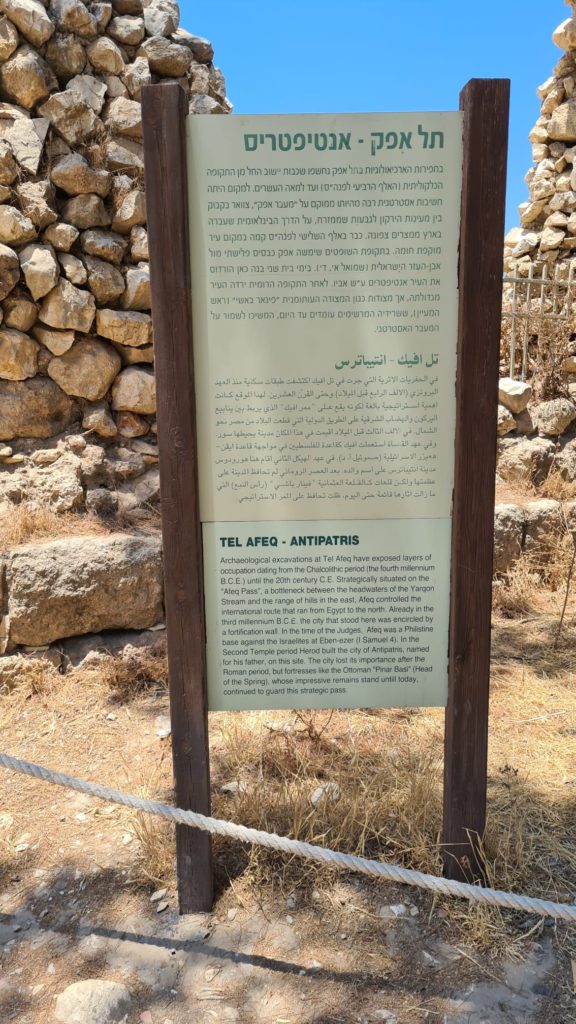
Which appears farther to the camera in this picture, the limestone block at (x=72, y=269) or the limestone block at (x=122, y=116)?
the limestone block at (x=122, y=116)

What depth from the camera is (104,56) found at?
489cm

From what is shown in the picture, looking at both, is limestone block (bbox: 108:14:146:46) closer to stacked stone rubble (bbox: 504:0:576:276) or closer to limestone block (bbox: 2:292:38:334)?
limestone block (bbox: 2:292:38:334)

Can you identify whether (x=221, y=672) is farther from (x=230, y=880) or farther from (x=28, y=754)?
(x=28, y=754)

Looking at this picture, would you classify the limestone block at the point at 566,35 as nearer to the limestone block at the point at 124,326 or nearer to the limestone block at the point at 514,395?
the limestone block at the point at 514,395

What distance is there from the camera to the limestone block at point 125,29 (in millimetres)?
4973

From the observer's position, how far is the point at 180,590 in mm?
2246

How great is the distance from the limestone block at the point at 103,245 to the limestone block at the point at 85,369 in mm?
572

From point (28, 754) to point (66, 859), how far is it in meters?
0.87

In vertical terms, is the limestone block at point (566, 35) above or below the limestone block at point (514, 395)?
above

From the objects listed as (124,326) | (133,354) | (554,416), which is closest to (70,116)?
(124,326)

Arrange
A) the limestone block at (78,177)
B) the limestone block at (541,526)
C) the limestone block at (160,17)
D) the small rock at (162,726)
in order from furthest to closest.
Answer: the limestone block at (541,526), the limestone block at (160,17), the limestone block at (78,177), the small rock at (162,726)

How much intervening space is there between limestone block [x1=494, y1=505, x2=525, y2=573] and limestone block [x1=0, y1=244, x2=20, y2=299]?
3.83 m

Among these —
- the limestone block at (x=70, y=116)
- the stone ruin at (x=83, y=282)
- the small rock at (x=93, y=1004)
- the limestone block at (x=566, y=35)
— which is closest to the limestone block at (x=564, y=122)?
the limestone block at (x=566, y=35)

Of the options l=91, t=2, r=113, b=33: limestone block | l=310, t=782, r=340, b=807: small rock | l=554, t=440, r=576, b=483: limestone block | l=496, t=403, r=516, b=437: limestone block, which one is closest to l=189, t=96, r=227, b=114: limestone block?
l=91, t=2, r=113, b=33: limestone block
